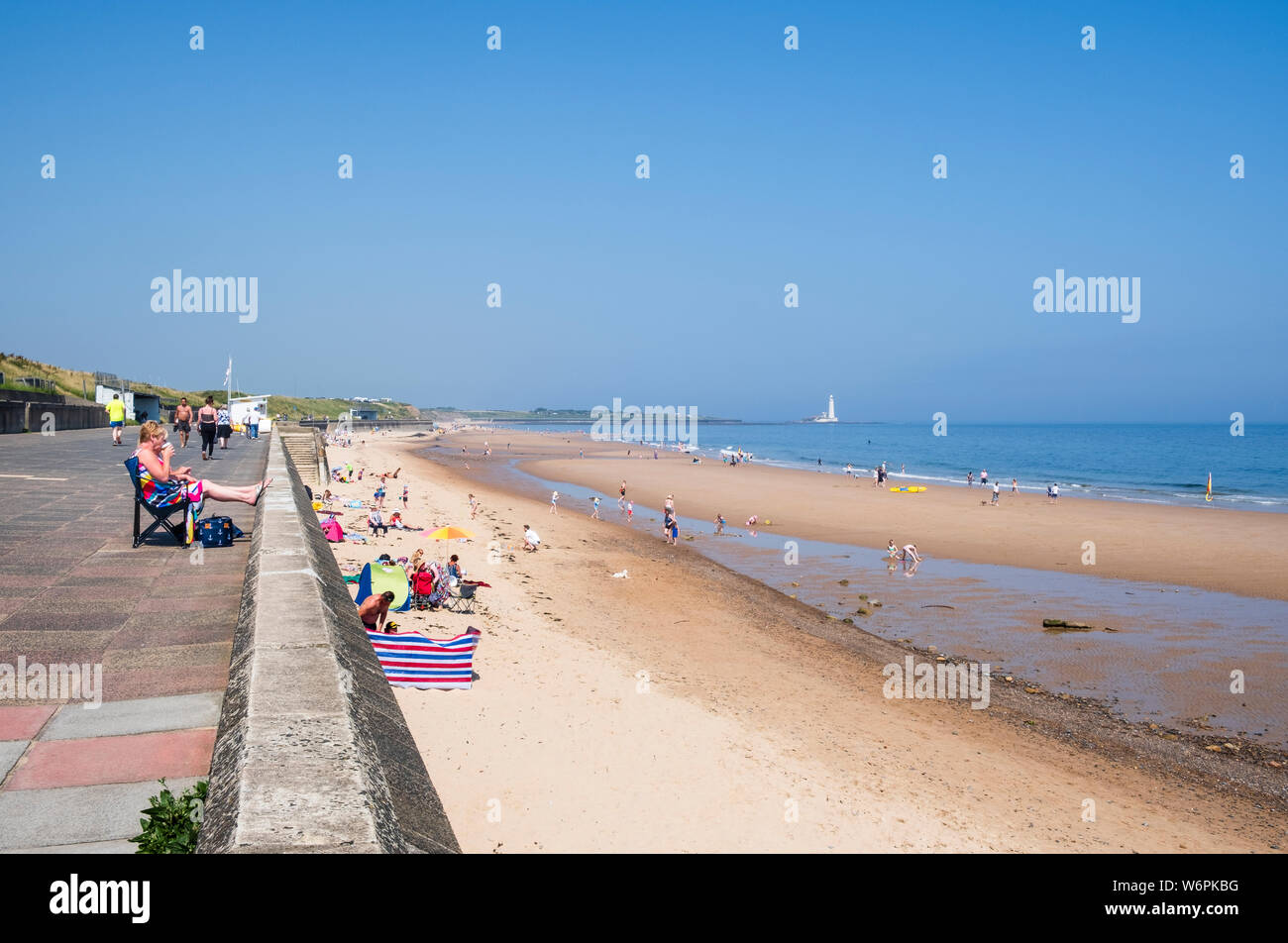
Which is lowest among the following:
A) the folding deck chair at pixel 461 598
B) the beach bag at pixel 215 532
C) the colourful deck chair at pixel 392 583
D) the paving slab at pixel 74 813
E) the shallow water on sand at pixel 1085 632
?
the shallow water on sand at pixel 1085 632

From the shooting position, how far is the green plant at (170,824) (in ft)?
8.63

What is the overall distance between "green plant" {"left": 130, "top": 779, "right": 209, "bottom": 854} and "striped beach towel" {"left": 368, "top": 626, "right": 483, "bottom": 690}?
6722 mm

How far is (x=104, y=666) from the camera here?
171 inches

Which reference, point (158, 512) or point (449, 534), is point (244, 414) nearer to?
point (449, 534)

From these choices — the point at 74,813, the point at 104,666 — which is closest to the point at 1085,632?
the point at 104,666

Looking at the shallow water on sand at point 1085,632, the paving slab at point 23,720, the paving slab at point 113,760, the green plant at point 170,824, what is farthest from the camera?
the shallow water on sand at point 1085,632

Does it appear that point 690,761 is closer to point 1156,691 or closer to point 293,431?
point 1156,691

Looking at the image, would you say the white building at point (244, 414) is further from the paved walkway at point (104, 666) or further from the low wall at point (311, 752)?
the low wall at point (311, 752)

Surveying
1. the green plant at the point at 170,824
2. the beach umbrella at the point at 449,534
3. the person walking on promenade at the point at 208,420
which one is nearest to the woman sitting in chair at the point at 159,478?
the green plant at the point at 170,824

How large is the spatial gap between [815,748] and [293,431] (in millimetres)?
34489

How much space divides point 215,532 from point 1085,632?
16.0 meters

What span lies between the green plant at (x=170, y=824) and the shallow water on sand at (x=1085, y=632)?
12813 millimetres

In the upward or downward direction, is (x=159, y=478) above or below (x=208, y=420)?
below

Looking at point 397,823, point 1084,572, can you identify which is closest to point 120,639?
point 397,823
